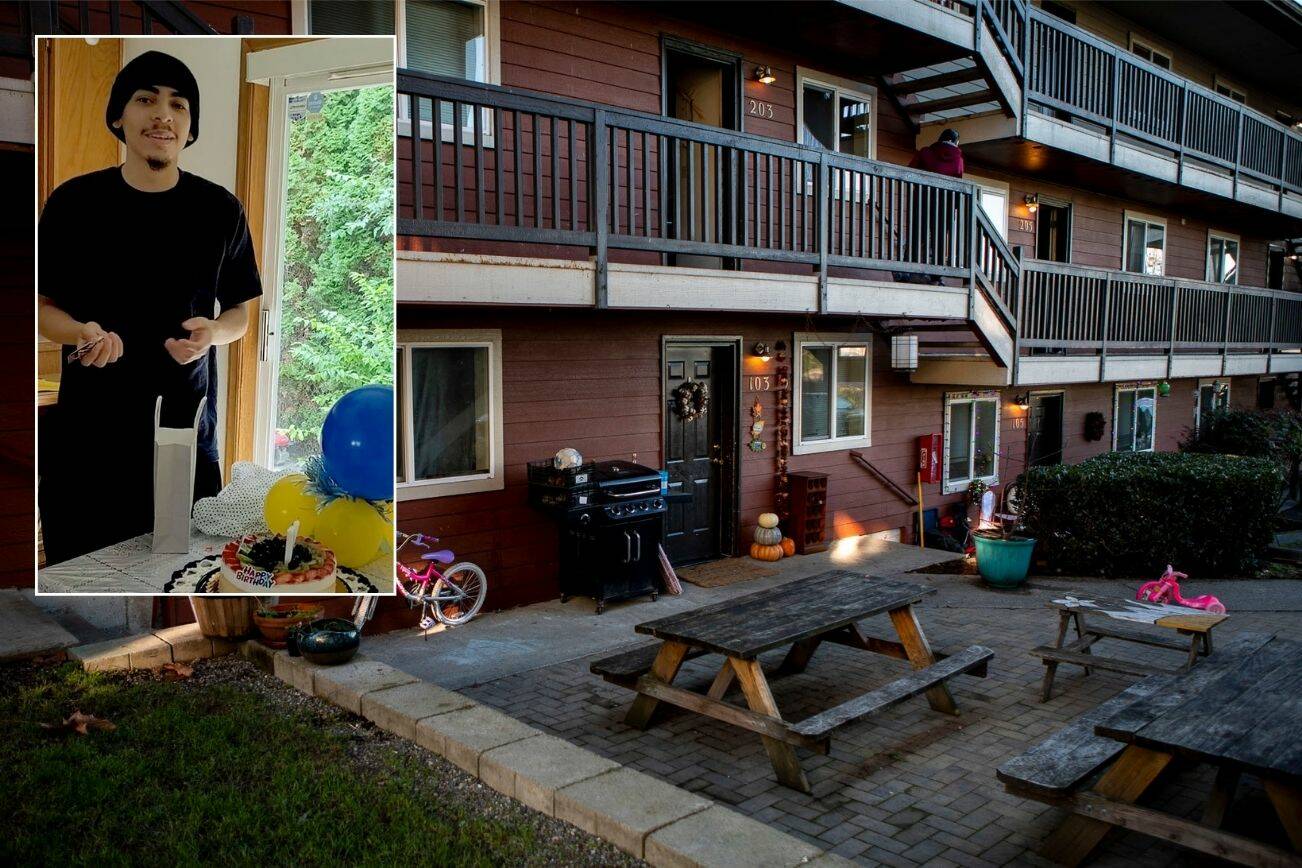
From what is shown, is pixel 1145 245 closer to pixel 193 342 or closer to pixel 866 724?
pixel 866 724

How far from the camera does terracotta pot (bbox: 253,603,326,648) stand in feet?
21.0

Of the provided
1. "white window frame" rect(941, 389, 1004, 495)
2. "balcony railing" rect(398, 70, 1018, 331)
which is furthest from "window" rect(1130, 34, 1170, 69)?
"balcony railing" rect(398, 70, 1018, 331)

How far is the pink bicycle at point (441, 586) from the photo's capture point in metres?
7.81

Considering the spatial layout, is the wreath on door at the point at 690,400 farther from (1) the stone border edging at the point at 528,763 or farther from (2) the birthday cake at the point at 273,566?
(2) the birthday cake at the point at 273,566

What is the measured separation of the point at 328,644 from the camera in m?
6.05

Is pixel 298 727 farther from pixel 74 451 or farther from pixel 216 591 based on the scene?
pixel 74 451

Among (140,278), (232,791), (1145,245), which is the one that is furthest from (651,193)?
(1145,245)

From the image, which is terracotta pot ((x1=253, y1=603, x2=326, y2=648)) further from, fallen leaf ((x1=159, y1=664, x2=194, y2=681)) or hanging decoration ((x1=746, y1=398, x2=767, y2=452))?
hanging decoration ((x1=746, y1=398, x2=767, y2=452))

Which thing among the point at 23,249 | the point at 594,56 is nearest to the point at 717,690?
the point at 23,249

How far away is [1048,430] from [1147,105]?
4.94m

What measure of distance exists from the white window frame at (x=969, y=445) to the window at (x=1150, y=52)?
677 cm

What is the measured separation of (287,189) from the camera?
5.08m

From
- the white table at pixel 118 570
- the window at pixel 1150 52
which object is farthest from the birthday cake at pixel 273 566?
the window at pixel 1150 52

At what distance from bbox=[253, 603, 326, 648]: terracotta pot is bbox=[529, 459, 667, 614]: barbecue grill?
2421 millimetres
